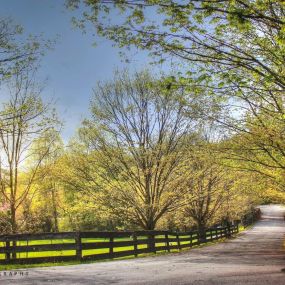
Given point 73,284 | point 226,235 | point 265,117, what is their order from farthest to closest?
point 226,235
point 265,117
point 73,284

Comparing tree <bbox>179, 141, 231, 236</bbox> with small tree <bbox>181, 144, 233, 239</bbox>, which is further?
small tree <bbox>181, 144, 233, 239</bbox>

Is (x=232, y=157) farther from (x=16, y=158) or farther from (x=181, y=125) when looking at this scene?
(x=16, y=158)

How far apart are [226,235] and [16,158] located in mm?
24239

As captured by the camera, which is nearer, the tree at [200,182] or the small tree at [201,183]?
the tree at [200,182]

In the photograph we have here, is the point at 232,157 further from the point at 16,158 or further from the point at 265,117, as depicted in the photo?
the point at 16,158

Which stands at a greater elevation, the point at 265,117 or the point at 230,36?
the point at 230,36

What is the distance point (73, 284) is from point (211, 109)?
8969 mm

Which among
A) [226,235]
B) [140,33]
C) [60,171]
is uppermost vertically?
[140,33]

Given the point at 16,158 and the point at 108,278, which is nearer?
the point at 108,278

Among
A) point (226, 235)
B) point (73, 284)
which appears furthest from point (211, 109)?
point (226, 235)

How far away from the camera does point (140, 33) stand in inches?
316

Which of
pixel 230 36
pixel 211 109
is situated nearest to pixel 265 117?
pixel 211 109

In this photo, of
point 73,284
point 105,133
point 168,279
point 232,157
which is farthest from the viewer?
point 105,133

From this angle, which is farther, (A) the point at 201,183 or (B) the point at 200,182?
(A) the point at 201,183
